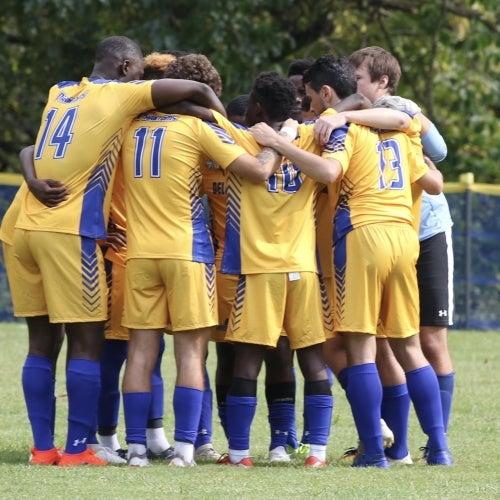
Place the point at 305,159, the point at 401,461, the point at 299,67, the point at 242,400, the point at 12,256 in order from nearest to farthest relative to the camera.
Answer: the point at 305,159 < the point at 242,400 < the point at 12,256 < the point at 401,461 < the point at 299,67

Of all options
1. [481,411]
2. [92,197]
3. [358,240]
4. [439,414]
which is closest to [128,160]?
[92,197]

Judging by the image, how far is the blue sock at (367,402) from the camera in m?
6.43

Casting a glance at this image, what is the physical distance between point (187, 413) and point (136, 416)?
0.27m

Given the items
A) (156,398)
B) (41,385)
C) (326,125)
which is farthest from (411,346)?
(41,385)

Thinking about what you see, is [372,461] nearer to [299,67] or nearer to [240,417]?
[240,417]

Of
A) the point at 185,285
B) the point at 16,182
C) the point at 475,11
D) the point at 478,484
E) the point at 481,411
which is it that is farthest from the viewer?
the point at 475,11

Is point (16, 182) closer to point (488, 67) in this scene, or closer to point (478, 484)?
point (488, 67)

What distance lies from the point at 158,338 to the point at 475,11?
44.0ft

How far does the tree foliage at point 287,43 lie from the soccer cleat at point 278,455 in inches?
418

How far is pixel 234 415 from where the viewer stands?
6.47 m

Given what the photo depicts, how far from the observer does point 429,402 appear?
6.65 metres

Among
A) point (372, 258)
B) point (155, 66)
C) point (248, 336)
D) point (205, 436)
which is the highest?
point (155, 66)

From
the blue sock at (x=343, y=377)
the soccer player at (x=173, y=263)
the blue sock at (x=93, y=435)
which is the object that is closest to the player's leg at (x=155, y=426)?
the blue sock at (x=93, y=435)

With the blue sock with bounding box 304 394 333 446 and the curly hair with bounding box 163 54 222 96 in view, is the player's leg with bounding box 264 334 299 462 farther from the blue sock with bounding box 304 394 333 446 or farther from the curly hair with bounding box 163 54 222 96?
the curly hair with bounding box 163 54 222 96
